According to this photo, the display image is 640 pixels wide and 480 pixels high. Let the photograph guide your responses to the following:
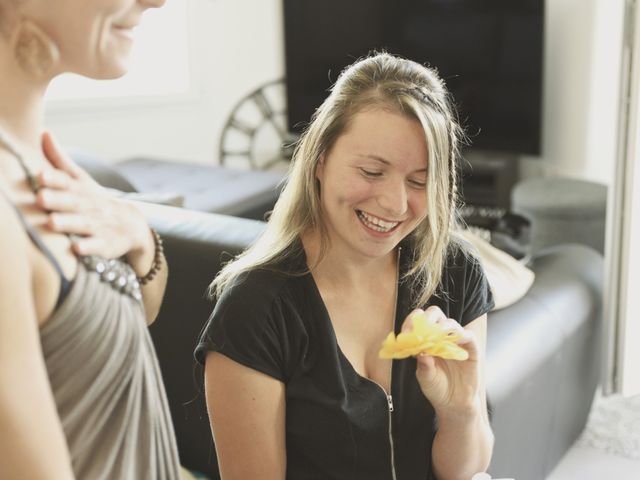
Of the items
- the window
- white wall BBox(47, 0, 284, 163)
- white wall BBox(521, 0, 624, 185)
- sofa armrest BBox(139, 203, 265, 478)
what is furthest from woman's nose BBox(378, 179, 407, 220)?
the window

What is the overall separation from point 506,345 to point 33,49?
137cm

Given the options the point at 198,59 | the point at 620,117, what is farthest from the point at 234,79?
the point at 620,117

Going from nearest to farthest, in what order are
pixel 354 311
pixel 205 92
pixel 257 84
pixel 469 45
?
pixel 354 311, pixel 469 45, pixel 205 92, pixel 257 84

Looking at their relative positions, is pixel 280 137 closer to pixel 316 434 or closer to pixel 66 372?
pixel 316 434

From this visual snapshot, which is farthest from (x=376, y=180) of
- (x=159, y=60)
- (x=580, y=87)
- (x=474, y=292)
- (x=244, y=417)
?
(x=159, y=60)

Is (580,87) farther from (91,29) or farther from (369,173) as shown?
(91,29)

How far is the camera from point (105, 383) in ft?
2.16

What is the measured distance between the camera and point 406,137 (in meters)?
1.22

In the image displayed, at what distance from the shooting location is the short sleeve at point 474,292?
1.39 metres

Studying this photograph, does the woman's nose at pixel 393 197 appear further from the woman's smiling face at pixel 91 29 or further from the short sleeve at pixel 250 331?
the woman's smiling face at pixel 91 29

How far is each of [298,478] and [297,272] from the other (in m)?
0.34

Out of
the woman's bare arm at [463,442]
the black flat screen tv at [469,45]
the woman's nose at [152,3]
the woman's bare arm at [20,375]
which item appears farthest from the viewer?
the black flat screen tv at [469,45]

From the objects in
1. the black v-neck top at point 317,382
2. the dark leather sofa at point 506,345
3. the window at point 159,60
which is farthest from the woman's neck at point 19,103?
the window at point 159,60

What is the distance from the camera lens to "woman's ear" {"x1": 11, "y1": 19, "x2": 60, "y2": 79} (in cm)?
60
